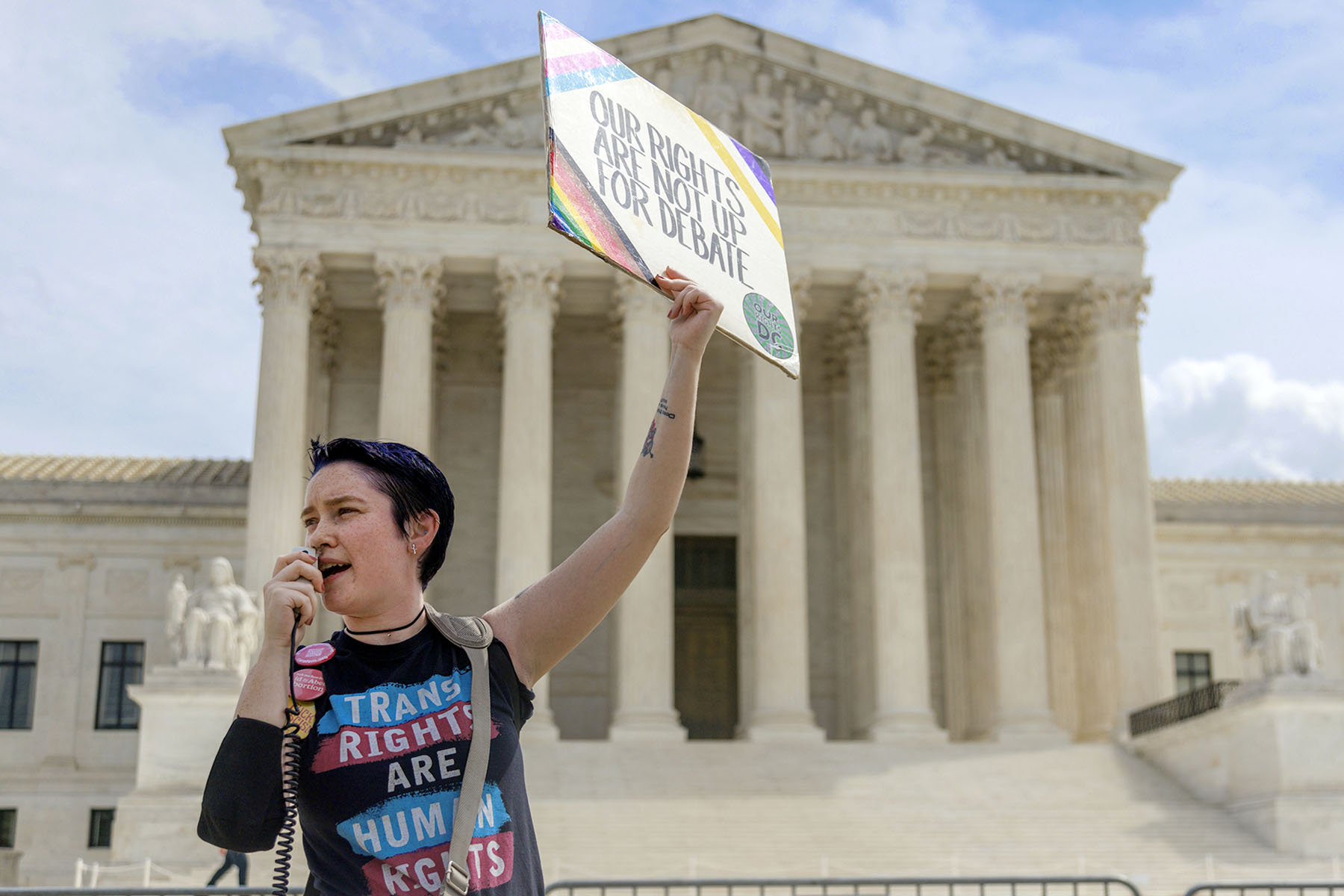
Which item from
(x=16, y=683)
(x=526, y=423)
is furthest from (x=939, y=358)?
(x=16, y=683)

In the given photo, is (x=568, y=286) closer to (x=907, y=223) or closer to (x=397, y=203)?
(x=397, y=203)

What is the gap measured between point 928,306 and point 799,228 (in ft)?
16.8

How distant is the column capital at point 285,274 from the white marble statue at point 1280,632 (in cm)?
2254

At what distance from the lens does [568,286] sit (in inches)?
1586

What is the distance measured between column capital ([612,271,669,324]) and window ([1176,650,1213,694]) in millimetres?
19825

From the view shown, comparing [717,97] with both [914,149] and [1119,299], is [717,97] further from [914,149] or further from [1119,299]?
[1119,299]

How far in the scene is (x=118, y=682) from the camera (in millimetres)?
43062

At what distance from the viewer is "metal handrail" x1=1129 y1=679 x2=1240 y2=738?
32.4 metres

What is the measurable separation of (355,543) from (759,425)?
114ft

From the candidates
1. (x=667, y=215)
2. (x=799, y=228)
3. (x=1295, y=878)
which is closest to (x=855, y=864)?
(x=1295, y=878)

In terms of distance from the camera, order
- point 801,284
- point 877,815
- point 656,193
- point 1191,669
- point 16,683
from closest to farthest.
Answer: point 656,193 → point 877,815 → point 801,284 → point 16,683 → point 1191,669

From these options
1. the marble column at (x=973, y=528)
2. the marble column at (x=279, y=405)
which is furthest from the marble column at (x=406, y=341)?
the marble column at (x=973, y=528)

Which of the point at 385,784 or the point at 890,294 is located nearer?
the point at 385,784

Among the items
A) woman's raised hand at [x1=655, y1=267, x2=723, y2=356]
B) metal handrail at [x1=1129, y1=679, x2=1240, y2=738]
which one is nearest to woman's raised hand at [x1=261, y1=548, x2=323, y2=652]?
woman's raised hand at [x1=655, y1=267, x2=723, y2=356]
